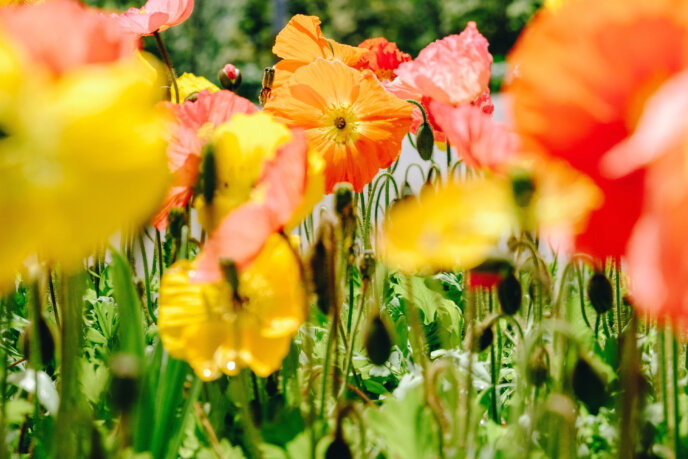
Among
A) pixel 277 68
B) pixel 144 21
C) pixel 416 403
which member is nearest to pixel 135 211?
pixel 416 403

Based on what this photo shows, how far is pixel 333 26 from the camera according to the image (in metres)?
13.6

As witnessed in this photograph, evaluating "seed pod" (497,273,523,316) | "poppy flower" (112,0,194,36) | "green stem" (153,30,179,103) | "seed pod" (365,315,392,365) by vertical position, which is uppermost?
"poppy flower" (112,0,194,36)

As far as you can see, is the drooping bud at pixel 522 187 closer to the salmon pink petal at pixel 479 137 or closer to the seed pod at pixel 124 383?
the salmon pink petal at pixel 479 137

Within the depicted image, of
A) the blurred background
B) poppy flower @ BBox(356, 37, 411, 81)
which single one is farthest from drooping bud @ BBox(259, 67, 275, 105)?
the blurred background

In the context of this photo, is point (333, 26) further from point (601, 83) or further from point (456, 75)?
point (601, 83)

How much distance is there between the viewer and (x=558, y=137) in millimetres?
309

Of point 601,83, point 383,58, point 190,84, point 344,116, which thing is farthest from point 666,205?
point 383,58

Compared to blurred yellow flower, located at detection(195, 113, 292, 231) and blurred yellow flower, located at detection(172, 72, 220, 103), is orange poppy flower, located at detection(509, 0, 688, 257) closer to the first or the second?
blurred yellow flower, located at detection(195, 113, 292, 231)

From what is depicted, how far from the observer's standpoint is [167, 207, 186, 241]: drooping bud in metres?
0.62

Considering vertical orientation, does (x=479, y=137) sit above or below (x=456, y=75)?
below

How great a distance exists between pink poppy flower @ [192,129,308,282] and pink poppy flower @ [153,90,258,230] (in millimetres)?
135

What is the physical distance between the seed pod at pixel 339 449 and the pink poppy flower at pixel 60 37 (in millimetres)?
249

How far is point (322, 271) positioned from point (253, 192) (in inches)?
4.0

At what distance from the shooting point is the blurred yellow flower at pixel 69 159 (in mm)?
276
